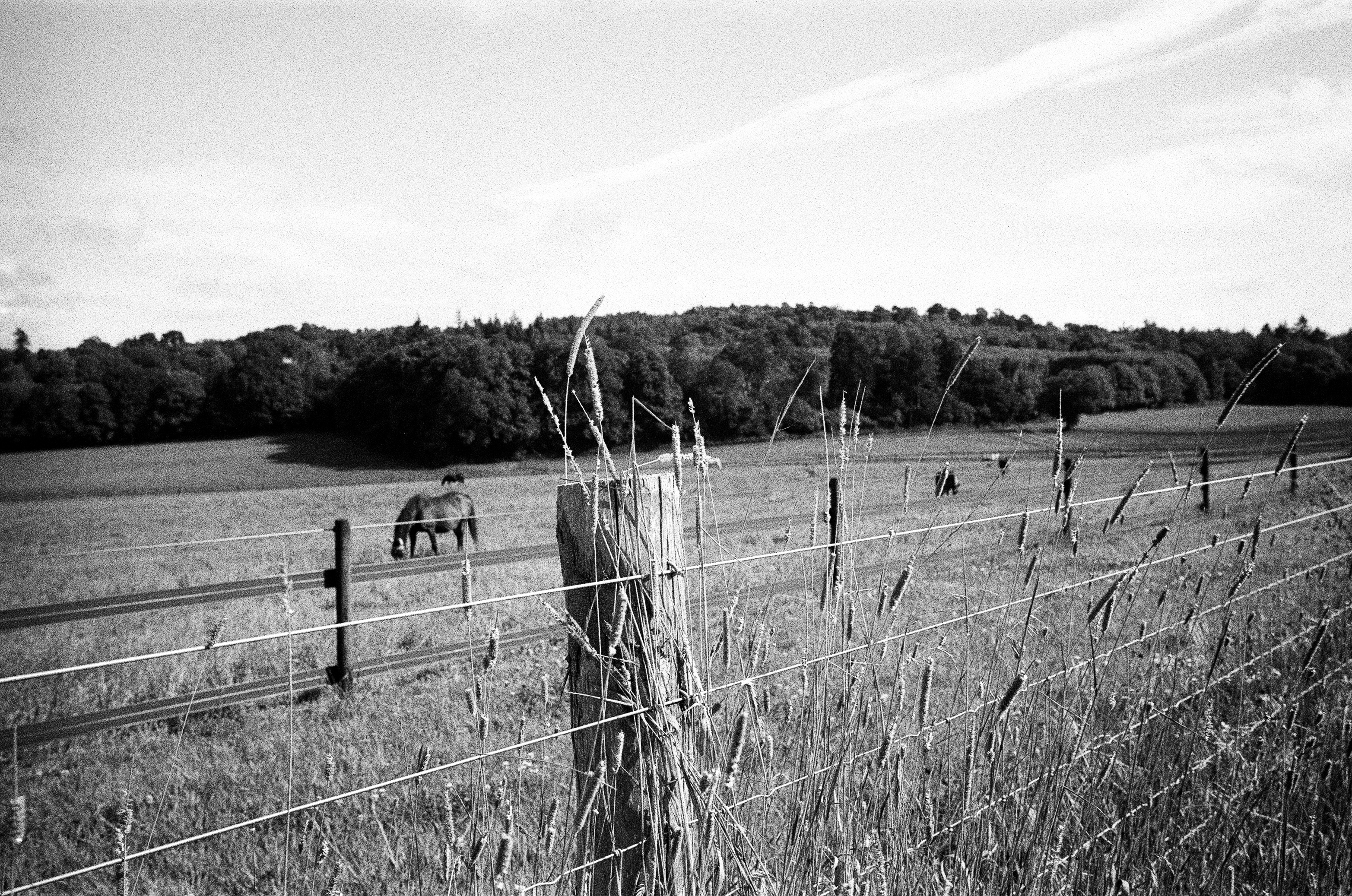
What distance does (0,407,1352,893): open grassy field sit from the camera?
86.1 inches

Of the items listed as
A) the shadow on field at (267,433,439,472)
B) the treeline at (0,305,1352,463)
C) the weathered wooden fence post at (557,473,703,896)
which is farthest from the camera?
the shadow on field at (267,433,439,472)

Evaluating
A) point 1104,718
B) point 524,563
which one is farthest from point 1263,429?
point 1104,718

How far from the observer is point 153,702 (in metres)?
6.23

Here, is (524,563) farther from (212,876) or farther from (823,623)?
(823,623)

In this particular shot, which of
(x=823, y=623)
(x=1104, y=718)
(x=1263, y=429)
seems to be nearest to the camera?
(x=823, y=623)

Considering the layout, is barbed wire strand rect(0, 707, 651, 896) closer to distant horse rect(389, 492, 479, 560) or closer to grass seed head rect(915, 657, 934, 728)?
grass seed head rect(915, 657, 934, 728)

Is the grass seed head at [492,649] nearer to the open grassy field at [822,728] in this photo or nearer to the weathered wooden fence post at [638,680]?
the open grassy field at [822,728]

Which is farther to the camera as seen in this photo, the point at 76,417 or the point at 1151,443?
the point at 76,417

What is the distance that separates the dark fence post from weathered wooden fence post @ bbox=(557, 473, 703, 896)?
173 centimetres

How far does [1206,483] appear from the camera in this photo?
3180mm

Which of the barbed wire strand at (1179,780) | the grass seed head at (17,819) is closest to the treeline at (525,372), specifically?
the barbed wire strand at (1179,780)

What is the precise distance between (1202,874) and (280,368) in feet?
207

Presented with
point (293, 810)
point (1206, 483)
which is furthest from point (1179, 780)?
point (293, 810)

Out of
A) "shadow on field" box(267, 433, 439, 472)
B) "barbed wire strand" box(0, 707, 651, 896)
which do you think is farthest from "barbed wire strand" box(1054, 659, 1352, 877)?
"shadow on field" box(267, 433, 439, 472)
